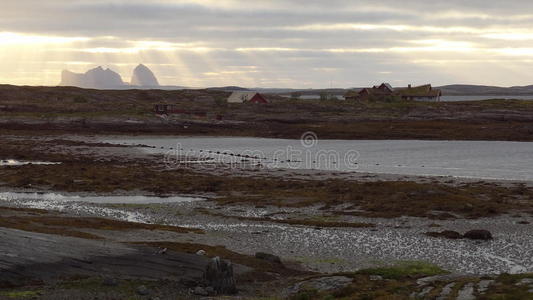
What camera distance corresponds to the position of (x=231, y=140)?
114 meters

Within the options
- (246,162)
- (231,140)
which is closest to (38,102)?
(231,140)

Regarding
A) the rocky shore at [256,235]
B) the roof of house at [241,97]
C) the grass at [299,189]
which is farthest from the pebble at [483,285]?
the roof of house at [241,97]

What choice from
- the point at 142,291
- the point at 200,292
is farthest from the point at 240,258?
the point at 142,291

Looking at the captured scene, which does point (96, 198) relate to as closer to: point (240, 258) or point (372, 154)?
point (240, 258)

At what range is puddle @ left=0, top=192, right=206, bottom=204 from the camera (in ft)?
169

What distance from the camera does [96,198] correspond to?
5322cm

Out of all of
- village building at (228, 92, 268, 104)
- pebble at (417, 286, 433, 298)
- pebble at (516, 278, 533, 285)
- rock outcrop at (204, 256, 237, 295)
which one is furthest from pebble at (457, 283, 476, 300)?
village building at (228, 92, 268, 104)

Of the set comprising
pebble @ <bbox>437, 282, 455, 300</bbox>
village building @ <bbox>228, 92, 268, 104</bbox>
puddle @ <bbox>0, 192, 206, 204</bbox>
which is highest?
village building @ <bbox>228, 92, 268, 104</bbox>

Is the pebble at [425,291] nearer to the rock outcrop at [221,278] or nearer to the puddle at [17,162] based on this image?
the rock outcrop at [221,278]

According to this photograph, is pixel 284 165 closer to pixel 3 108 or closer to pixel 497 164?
pixel 497 164

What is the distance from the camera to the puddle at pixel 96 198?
169ft

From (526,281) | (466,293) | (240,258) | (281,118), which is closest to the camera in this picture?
(466,293)

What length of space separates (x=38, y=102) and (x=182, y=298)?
15146 cm

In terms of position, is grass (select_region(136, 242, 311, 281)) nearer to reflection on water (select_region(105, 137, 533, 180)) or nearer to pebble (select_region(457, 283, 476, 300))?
pebble (select_region(457, 283, 476, 300))
